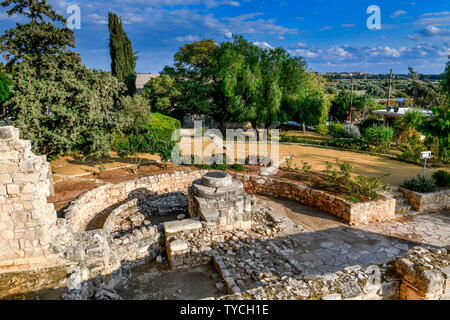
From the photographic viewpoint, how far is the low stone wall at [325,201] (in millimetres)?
9352

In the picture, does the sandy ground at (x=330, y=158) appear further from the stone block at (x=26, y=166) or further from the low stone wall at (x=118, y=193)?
the stone block at (x=26, y=166)

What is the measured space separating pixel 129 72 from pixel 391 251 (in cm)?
3026

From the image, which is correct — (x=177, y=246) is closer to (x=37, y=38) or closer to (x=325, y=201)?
(x=325, y=201)

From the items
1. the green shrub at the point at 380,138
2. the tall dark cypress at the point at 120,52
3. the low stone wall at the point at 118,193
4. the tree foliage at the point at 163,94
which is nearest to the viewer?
the low stone wall at the point at 118,193

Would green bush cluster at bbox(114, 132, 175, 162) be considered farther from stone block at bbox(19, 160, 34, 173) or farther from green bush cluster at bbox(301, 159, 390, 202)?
stone block at bbox(19, 160, 34, 173)

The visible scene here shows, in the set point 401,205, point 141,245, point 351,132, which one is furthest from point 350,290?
point 351,132

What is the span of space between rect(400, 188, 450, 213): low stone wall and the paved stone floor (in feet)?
1.22

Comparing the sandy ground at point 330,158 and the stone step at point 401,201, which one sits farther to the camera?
the sandy ground at point 330,158

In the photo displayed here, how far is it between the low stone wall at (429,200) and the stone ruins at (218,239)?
56cm

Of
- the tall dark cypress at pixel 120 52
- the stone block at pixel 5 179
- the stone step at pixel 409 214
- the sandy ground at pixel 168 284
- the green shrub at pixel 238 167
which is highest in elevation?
the tall dark cypress at pixel 120 52

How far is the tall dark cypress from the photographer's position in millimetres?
29109

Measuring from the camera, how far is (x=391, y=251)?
7.79m

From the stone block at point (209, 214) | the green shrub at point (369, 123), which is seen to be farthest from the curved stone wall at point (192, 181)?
the green shrub at point (369, 123)
